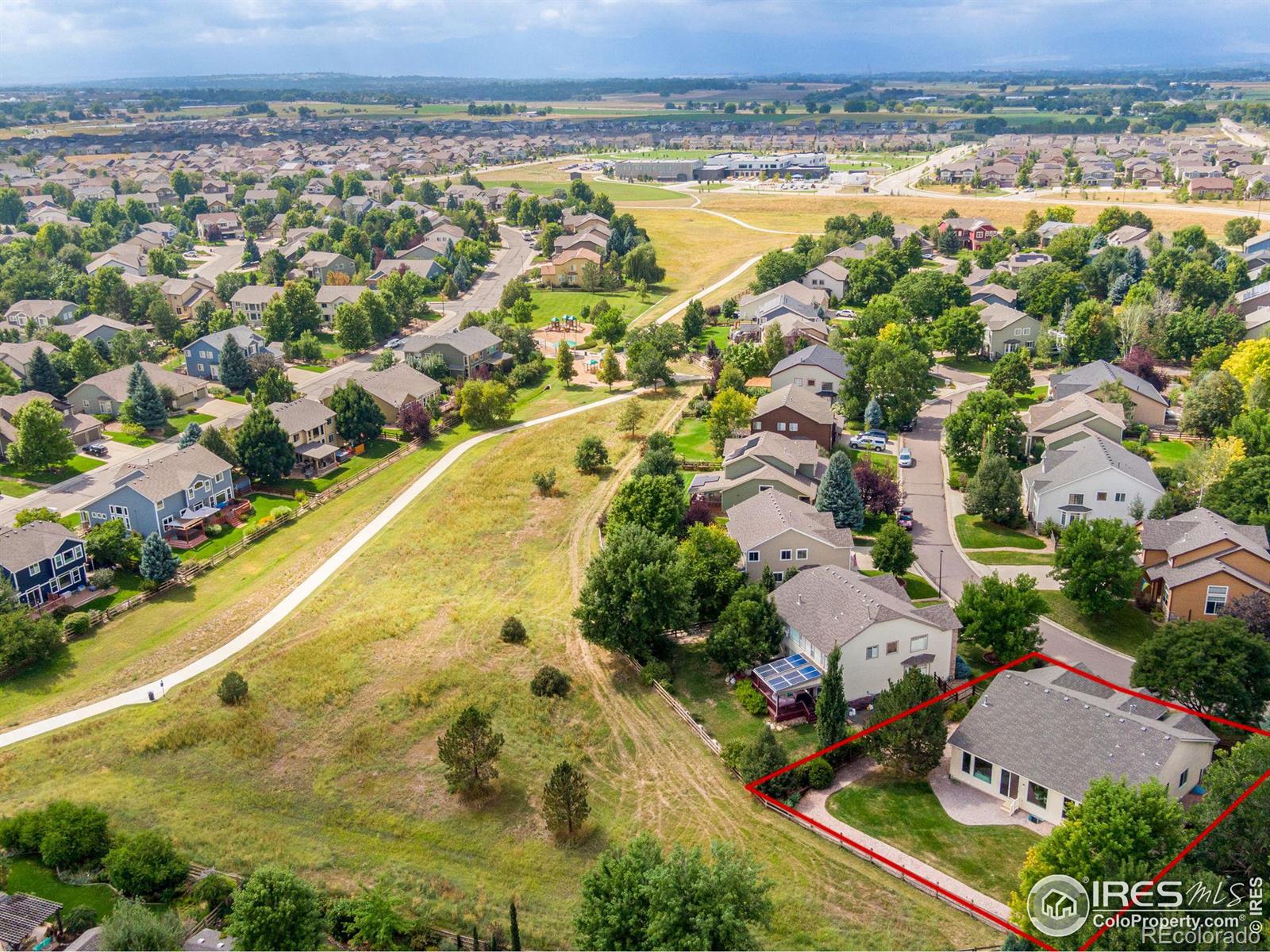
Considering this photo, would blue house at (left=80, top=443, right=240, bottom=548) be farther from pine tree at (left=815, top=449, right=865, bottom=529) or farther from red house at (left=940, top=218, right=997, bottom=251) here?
red house at (left=940, top=218, right=997, bottom=251)

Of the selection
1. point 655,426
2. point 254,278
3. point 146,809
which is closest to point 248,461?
point 655,426

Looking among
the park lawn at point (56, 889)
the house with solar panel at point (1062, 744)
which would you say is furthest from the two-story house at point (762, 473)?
the park lawn at point (56, 889)

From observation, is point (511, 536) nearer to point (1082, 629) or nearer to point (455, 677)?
point (455, 677)

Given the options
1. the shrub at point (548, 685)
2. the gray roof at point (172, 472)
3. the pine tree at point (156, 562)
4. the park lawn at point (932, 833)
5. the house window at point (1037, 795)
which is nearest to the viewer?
the park lawn at point (932, 833)

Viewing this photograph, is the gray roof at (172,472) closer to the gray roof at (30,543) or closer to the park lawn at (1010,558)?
the gray roof at (30,543)

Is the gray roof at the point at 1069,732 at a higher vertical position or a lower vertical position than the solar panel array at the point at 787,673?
higher

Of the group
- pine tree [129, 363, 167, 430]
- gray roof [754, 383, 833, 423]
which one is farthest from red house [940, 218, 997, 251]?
pine tree [129, 363, 167, 430]

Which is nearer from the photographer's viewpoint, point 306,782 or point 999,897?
point 999,897
